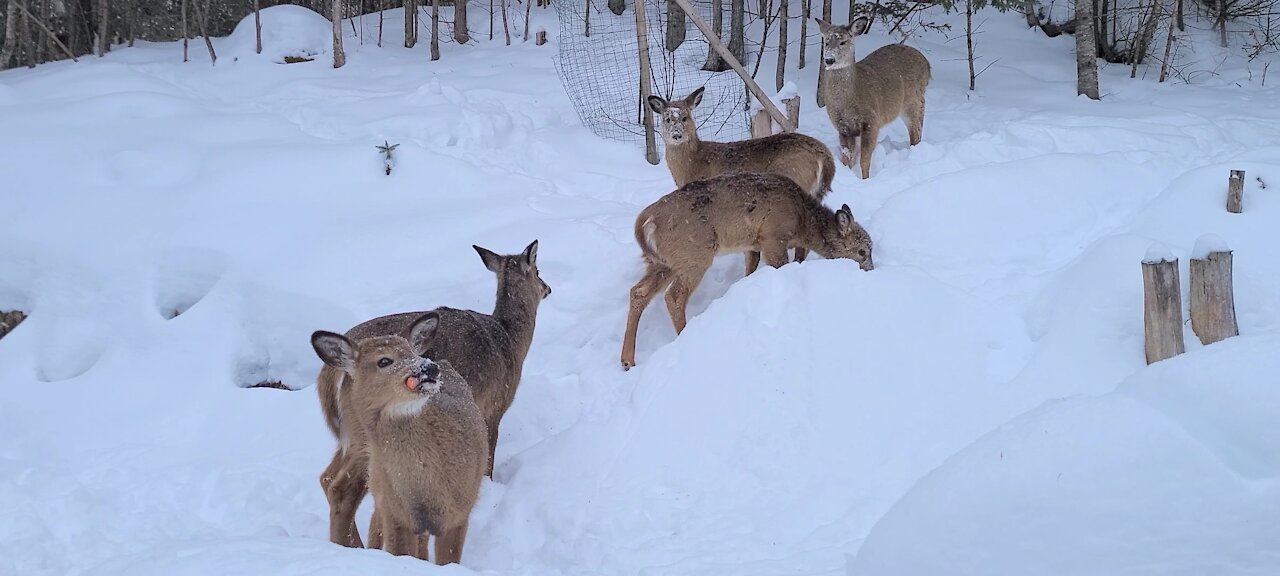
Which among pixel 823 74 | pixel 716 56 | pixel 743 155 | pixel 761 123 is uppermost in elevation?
pixel 716 56

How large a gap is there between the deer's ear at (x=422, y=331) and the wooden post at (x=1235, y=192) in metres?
5.64

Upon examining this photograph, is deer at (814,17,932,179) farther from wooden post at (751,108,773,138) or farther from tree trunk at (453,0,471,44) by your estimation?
tree trunk at (453,0,471,44)

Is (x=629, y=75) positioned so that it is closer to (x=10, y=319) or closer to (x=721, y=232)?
(x=721, y=232)

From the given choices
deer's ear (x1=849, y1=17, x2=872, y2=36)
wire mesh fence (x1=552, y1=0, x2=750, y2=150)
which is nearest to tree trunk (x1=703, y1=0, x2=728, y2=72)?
wire mesh fence (x1=552, y1=0, x2=750, y2=150)

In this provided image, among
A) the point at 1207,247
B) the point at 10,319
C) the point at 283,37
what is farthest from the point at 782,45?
the point at 10,319

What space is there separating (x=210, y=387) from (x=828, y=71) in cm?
650

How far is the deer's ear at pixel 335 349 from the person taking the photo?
5.07 meters

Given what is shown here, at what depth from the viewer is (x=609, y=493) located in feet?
20.0

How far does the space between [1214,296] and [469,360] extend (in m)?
4.54

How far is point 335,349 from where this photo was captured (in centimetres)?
Answer: 518

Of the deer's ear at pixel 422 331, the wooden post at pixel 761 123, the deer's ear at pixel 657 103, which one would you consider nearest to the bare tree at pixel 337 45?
the deer's ear at pixel 657 103

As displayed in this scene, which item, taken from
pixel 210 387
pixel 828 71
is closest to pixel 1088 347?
pixel 828 71

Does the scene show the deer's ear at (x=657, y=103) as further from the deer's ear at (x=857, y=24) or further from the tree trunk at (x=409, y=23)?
the tree trunk at (x=409, y=23)

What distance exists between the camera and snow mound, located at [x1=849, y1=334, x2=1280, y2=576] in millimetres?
3104
